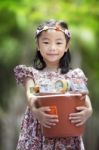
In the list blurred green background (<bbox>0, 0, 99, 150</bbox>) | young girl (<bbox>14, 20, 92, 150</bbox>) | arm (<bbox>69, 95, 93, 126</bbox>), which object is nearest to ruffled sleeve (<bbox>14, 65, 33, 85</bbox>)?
young girl (<bbox>14, 20, 92, 150</bbox>)

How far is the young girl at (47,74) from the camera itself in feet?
7.74

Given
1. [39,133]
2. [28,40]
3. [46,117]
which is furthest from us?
[28,40]

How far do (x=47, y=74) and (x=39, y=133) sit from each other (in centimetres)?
19

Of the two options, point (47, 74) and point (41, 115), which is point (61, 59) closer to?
point (47, 74)

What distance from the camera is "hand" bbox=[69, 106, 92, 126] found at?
2.28 metres

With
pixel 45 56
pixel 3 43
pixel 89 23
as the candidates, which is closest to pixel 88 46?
pixel 89 23

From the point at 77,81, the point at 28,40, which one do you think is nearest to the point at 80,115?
the point at 77,81

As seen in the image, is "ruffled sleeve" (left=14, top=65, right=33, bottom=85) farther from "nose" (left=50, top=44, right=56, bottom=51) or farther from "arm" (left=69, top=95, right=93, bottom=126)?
"arm" (left=69, top=95, right=93, bottom=126)

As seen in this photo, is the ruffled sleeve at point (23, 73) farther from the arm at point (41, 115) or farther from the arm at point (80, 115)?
→ the arm at point (80, 115)

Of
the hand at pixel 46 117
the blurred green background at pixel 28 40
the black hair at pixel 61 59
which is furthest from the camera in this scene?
the blurred green background at pixel 28 40

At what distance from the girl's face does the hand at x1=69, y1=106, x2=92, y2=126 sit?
20cm

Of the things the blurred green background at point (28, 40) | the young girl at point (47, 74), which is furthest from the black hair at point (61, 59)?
the blurred green background at point (28, 40)

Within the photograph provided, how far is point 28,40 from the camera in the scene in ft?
12.4

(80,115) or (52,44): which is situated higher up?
(52,44)
